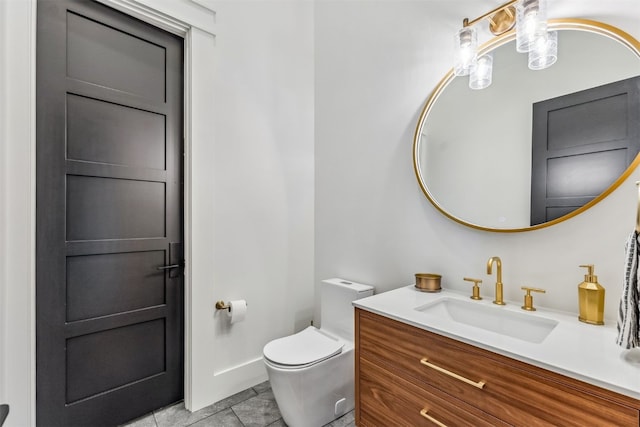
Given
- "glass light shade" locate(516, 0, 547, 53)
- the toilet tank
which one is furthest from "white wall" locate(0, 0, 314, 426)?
Answer: "glass light shade" locate(516, 0, 547, 53)

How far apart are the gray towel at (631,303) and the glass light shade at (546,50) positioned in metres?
0.80

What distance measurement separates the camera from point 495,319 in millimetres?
1247

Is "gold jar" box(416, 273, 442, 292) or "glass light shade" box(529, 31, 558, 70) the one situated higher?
"glass light shade" box(529, 31, 558, 70)

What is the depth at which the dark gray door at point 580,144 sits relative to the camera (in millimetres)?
1063

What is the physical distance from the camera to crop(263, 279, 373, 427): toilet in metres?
1.50

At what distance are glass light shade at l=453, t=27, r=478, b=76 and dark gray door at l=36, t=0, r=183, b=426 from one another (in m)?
1.62

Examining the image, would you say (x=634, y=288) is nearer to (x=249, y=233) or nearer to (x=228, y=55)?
(x=249, y=233)

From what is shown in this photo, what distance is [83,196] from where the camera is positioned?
1.50m

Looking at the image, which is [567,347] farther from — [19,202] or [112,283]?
[19,202]

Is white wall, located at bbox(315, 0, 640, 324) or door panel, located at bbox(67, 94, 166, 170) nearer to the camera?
white wall, located at bbox(315, 0, 640, 324)

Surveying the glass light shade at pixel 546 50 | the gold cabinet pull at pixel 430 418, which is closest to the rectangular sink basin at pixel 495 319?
the gold cabinet pull at pixel 430 418

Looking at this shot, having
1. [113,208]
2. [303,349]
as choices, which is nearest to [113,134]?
[113,208]

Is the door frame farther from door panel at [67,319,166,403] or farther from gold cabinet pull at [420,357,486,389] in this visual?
gold cabinet pull at [420,357,486,389]

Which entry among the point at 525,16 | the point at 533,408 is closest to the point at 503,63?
the point at 525,16
